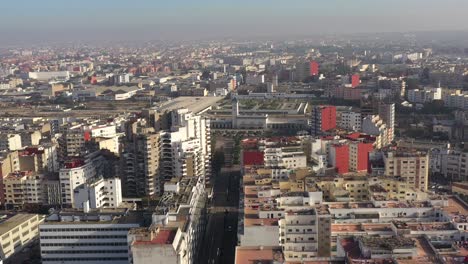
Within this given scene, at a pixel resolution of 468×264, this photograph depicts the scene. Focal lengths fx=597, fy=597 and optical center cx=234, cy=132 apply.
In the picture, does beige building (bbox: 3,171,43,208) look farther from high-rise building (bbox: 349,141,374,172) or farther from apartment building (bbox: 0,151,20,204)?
high-rise building (bbox: 349,141,374,172)

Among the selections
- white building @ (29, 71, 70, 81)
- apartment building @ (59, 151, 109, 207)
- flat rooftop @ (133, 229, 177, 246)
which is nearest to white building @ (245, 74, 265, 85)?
white building @ (29, 71, 70, 81)

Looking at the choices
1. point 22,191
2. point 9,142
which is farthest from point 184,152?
point 9,142

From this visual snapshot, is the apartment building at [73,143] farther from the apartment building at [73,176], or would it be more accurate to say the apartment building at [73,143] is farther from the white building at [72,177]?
the white building at [72,177]

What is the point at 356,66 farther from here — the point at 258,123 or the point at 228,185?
the point at 228,185

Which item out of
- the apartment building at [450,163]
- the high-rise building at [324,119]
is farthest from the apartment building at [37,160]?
the apartment building at [450,163]

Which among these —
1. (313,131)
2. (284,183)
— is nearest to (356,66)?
(313,131)

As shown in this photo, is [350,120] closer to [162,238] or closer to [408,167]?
[408,167]
